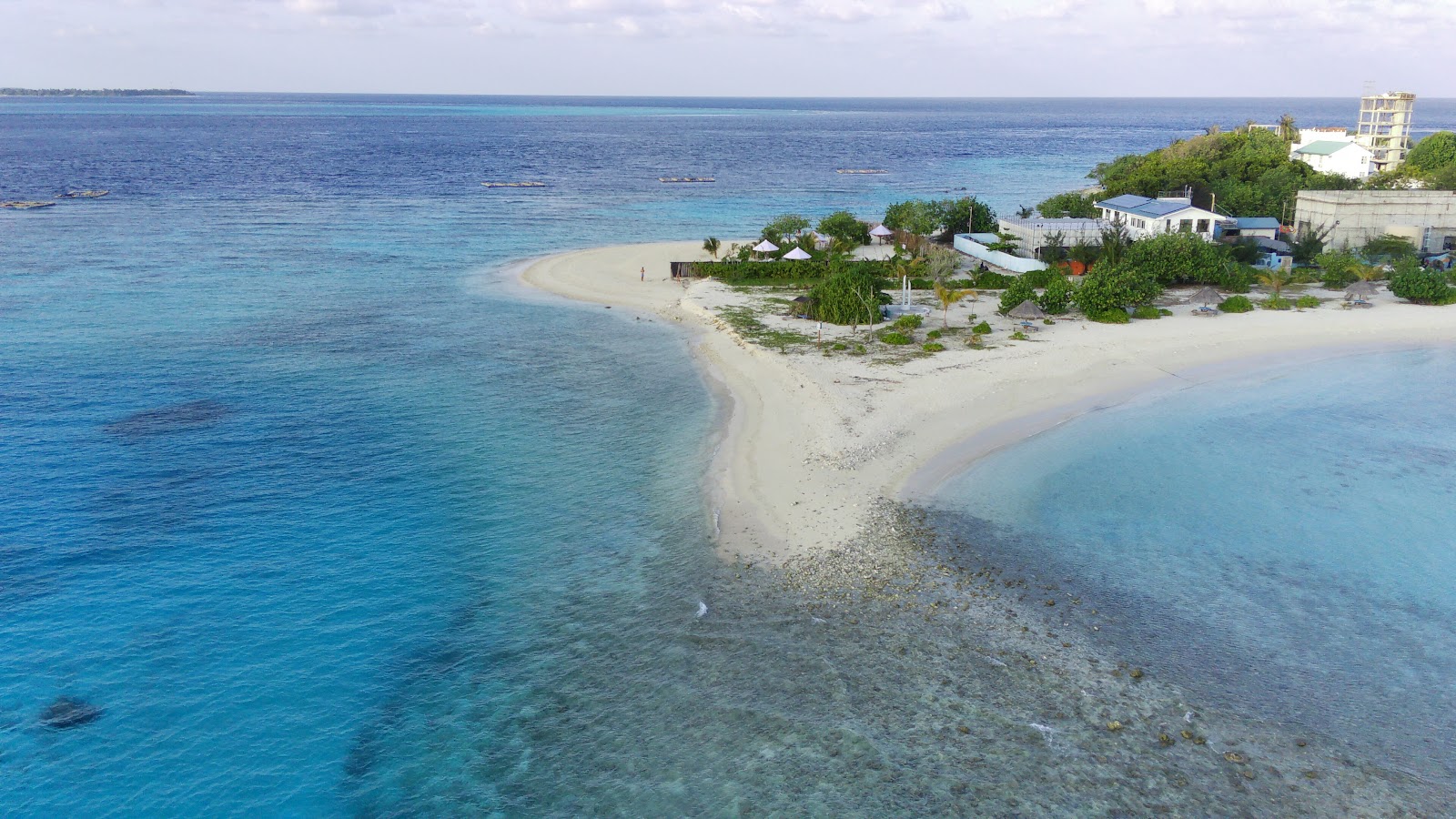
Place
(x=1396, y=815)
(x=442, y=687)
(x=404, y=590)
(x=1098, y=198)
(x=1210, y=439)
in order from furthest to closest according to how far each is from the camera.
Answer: (x=1098, y=198) → (x=1210, y=439) → (x=404, y=590) → (x=442, y=687) → (x=1396, y=815)

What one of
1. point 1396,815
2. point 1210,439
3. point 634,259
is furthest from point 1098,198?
point 1396,815

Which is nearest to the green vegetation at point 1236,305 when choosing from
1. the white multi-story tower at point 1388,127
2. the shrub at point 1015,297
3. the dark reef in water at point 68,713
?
the shrub at point 1015,297

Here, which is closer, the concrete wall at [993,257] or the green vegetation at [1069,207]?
the concrete wall at [993,257]

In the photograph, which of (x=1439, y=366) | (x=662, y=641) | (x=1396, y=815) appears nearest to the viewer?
(x=1396, y=815)

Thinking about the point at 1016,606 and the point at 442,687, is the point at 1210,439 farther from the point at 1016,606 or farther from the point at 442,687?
the point at 442,687

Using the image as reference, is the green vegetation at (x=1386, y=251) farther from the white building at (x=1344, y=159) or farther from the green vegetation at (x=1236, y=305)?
the white building at (x=1344, y=159)

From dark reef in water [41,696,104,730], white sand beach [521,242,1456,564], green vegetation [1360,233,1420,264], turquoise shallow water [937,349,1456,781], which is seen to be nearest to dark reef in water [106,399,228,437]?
dark reef in water [41,696,104,730]
